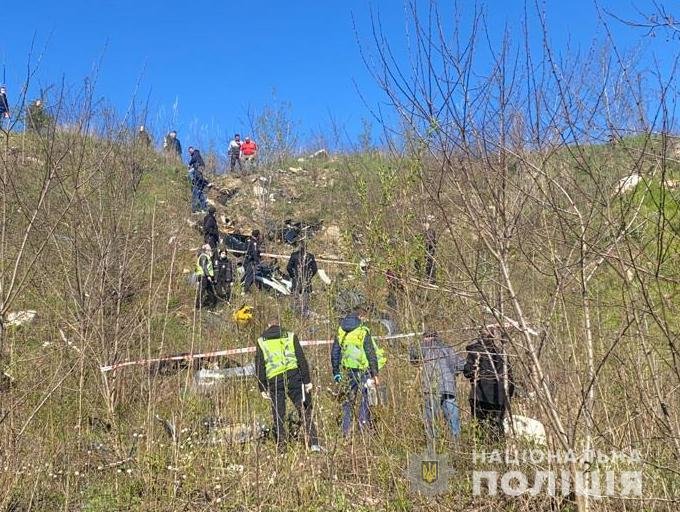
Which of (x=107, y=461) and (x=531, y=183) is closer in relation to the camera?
(x=531, y=183)

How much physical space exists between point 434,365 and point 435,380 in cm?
20

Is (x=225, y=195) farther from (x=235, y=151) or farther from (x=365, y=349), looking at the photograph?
(x=365, y=349)

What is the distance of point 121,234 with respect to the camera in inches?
240

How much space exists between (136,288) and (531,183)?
478cm

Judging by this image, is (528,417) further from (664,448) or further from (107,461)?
(107,461)

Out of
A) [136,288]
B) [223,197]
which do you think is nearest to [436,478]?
[136,288]

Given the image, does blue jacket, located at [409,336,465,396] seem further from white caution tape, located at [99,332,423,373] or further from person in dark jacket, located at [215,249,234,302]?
person in dark jacket, located at [215,249,234,302]

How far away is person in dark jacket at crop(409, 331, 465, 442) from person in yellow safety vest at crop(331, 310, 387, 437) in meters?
0.73

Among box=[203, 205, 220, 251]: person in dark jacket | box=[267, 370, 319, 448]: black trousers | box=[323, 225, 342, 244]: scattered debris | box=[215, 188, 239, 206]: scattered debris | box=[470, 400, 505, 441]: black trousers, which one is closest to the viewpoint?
box=[470, 400, 505, 441]: black trousers

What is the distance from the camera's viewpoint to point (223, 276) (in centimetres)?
1128

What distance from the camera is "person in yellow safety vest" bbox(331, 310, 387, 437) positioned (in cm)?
511

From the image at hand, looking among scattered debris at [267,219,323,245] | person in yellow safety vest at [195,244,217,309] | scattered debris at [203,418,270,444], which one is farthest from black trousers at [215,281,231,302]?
scattered debris at [203,418,270,444]

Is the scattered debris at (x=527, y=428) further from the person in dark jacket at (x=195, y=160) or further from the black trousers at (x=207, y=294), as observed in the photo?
the person in dark jacket at (x=195, y=160)

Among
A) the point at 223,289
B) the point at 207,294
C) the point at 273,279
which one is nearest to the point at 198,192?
the point at 273,279
